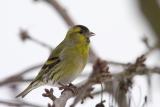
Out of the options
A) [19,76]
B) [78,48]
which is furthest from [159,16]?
Result: [78,48]

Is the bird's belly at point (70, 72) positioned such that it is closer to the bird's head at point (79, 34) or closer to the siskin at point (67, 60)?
the siskin at point (67, 60)

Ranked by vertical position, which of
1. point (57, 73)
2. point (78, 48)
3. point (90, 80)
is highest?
point (78, 48)

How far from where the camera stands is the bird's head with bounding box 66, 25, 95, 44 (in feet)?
12.3

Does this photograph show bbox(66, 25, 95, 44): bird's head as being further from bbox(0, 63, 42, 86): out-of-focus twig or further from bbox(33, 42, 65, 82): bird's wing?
bbox(0, 63, 42, 86): out-of-focus twig

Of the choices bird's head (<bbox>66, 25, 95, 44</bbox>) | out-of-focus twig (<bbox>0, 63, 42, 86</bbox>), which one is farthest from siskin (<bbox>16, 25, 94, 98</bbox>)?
out-of-focus twig (<bbox>0, 63, 42, 86</bbox>)

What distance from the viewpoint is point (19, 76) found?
254cm

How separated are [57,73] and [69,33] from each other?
1.58ft

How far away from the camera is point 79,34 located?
380cm

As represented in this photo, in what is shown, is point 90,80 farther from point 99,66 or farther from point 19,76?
point 19,76

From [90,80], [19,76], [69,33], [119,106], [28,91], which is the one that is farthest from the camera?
[69,33]

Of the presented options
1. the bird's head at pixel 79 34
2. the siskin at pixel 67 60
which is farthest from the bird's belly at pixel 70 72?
the bird's head at pixel 79 34

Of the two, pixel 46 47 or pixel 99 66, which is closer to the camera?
pixel 99 66

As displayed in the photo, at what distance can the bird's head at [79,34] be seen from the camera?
147 inches

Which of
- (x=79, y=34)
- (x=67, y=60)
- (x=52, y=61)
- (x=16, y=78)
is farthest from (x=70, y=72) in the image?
(x=16, y=78)
